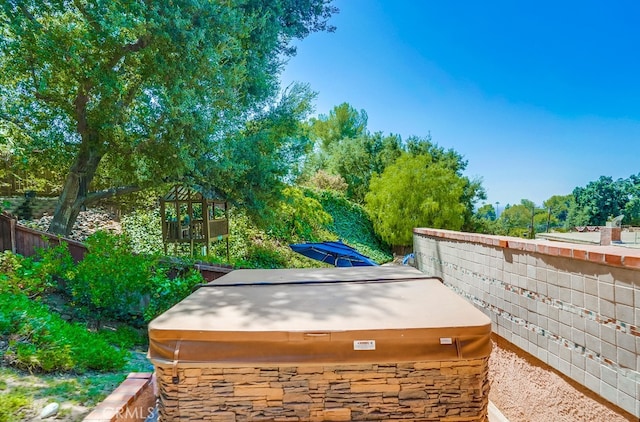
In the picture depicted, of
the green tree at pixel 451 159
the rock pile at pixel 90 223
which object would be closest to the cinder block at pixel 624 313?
the rock pile at pixel 90 223

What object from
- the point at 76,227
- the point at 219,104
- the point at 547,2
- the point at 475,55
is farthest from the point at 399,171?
the point at 76,227

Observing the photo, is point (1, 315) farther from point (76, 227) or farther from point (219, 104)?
Answer: point (76, 227)

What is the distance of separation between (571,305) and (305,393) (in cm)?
188

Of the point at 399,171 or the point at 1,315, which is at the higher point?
the point at 399,171

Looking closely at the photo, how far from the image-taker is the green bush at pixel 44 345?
296 cm

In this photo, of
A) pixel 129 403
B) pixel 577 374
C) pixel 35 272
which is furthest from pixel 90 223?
pixel 577 374

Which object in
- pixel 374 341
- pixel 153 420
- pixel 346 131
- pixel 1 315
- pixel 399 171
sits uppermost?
pixel 346 131

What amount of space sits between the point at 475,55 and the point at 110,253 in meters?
16.7

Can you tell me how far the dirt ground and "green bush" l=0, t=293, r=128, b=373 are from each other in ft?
12.2

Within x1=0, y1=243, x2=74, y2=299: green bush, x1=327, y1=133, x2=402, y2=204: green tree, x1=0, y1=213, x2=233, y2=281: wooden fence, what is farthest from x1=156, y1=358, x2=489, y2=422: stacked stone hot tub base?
x1=327, y1=133, x2=402, y2=204: green tree

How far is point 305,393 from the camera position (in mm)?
1828

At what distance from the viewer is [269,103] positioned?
838cm

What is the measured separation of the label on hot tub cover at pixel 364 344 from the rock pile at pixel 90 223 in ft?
28.7

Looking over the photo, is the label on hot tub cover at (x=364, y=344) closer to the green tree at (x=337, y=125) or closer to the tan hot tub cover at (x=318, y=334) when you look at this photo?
the tan hot tub cover at (x=318, y=334)
